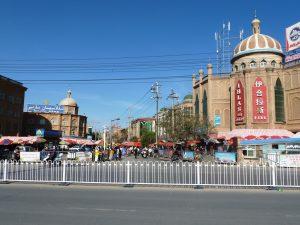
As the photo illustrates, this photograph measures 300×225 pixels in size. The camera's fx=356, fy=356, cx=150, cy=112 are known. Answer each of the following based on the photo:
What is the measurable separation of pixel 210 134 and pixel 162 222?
4400cm

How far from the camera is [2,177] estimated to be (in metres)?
15.8

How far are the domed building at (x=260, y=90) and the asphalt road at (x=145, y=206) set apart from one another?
3504cm

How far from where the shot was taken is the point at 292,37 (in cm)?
4606

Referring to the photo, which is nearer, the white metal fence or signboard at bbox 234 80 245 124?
the white metal fence

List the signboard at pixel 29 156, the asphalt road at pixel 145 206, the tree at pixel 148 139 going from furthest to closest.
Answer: the tree at pixel 148 139 → the signboard at pixel 29 156 → the asphalt road at pixel 145 206

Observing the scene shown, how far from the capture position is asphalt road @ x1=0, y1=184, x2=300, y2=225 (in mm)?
7664

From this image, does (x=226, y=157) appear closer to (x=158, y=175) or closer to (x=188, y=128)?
(x=188, y=128)

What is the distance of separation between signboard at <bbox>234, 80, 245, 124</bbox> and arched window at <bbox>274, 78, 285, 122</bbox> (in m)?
4.34

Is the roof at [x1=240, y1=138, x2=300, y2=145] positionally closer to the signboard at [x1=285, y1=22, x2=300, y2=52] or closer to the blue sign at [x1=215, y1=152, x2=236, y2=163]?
the blue sign at [x1=215, y1=152, x2=236, y2=163]

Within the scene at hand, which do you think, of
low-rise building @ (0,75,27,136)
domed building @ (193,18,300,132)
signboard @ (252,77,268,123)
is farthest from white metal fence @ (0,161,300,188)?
low-rise building @ (0,75,27,136)

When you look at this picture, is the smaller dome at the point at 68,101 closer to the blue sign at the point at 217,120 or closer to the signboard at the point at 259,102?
the blue sign at the point at 217,120

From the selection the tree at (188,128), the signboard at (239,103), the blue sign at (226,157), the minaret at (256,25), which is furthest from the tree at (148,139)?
the blue sign at (226,157)

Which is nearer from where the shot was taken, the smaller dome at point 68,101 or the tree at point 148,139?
the tree at point 148,139

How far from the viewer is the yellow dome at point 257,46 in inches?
1992
